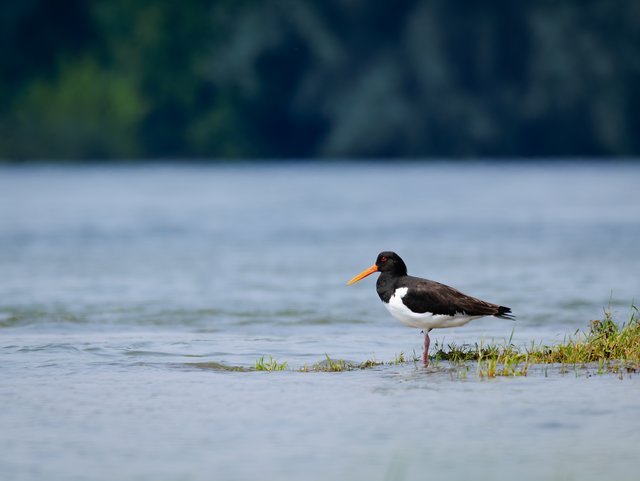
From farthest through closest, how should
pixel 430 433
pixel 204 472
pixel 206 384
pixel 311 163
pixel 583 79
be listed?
pixel 311 163 → pixel 583 79 → pixel 206 384 → pixel 430 433 → pixel 204 472

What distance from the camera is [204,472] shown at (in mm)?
8344

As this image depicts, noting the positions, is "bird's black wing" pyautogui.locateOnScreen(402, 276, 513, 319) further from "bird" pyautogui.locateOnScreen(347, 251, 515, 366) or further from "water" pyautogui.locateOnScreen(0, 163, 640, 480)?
"water" pyautogui.locateOnScreen(0, 163, 640, 480)

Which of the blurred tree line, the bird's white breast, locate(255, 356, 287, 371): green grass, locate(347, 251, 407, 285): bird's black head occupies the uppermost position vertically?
the blurred tree line

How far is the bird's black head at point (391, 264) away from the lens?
12.4 meters

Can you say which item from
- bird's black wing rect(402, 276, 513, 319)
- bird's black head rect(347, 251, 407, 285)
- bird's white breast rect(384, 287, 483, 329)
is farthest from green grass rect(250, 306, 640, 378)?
bird's black head rect(347, 251, 407, 285)

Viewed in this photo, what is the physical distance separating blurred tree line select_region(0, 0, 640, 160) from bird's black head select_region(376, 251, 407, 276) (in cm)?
5394

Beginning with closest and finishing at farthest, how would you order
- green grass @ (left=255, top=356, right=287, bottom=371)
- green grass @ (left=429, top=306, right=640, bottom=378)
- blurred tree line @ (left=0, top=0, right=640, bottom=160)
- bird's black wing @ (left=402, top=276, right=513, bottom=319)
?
green grass @ (left=429, top=306, right=640, bottom=378)
bird's black wing @ (left=402, top=276, right=513, bottom=319)
green grass @ (left=255, top=356, right=287, bottom=371)
blurred tree line @ (left=0, top=0, right=640, bottom=160)

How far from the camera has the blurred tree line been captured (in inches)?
2635

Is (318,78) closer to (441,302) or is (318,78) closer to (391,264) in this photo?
(391,264)

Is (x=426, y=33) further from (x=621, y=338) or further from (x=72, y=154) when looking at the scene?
(x=621, y=338)

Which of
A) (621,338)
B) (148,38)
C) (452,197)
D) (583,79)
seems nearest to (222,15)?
(148,38)

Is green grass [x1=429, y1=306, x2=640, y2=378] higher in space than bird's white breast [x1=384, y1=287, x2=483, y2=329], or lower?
lower

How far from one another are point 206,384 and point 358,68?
59.8m

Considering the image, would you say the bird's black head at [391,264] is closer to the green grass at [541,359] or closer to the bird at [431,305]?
the bird at [431,305]
